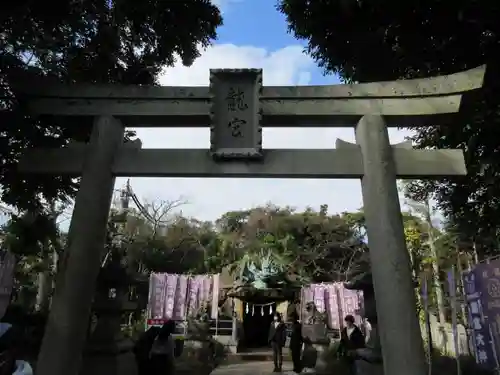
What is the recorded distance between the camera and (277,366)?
12148mm

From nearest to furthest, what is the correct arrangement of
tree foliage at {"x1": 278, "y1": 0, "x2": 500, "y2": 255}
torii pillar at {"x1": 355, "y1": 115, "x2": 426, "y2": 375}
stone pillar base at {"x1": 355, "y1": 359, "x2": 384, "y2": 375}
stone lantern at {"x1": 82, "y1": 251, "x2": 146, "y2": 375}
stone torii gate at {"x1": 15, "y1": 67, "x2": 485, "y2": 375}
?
1. torii pillar at {"x1": 355, "y1": 115, "x2": 426, "y2": 375}
2. stone torii gate at {"x1": 15, "y1": 67, "x2": 485, "y2": 375}
3. tree foliage at {"x1": 278, "y1": 0, "x2": 500, "y2": 255}
4. stone pillar base at {"x1": 355, "y1": 359, "x2": 384, "y2": 375}
5. stone lantern at {"x1": 82, "y1": 251, "x2": 146, "y2": 375}

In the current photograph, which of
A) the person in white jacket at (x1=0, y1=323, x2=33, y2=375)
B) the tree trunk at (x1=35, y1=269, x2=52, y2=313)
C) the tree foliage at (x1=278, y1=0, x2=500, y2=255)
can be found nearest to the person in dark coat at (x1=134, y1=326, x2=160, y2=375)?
the person in white jacket at (x1=0, y1=323, x2=33, y2=375)

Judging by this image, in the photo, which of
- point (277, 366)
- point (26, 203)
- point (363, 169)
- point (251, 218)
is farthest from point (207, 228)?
point (363, 169)

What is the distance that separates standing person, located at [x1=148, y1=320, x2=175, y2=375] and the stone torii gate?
1891 millimetres

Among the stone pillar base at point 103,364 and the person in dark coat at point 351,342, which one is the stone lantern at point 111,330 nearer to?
the stone pillar base at point 103,364

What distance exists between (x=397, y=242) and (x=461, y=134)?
3.20 meters

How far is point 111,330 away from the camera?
23.5 ft

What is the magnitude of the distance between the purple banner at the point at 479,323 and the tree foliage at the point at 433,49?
1.01m

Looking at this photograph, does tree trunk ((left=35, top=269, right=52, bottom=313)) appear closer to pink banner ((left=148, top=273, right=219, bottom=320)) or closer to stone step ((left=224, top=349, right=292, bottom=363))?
pink banner ((left=148, top=273, right=219, bottom=320))

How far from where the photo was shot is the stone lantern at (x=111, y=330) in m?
6.86

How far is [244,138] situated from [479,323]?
232 inches

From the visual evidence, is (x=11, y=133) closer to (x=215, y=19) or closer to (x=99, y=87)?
(x=99, y=87)

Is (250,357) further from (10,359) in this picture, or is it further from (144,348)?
(10,359)

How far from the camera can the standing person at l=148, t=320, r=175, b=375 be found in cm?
644
